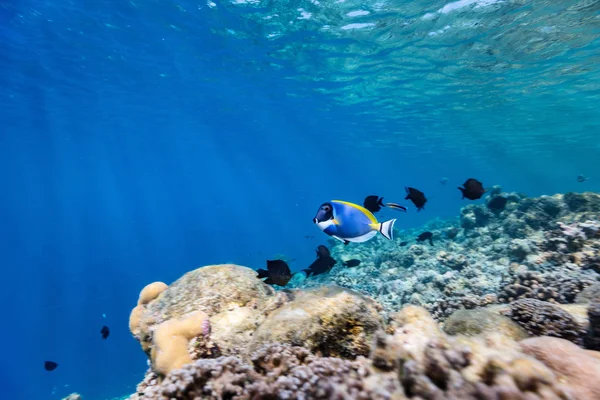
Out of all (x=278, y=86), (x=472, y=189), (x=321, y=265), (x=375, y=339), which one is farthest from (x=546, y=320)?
(x=278, y=86)

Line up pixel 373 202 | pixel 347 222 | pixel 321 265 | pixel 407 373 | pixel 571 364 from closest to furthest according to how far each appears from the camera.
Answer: pixel 407 373 → pixel 571 364 → pixel 347 222 → pixel 373 202 → pixel 321 265

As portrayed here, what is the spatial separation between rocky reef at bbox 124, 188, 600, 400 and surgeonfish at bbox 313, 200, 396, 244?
28.5 inches

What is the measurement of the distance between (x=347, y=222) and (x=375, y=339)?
94cm

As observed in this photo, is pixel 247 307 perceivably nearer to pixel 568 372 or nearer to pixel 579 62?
pixel 568 372

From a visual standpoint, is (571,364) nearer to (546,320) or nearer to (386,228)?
(546,320)

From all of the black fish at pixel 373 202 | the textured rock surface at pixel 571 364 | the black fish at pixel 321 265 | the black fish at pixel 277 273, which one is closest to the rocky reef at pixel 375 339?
the textured rock surface at pixel 571 364

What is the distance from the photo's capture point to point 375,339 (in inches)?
90.0

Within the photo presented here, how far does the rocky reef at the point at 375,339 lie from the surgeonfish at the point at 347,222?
0.72 meters

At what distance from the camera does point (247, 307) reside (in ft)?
14.5

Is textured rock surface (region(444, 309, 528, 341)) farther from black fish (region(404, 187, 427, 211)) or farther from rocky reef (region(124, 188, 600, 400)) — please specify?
black fish (region(404, 187, 427, 211))

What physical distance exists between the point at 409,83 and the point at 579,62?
9.78 meters

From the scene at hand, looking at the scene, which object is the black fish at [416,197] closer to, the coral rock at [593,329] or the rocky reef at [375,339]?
the rocky reef at [375,339]

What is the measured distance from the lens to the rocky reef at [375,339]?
1.68 meters

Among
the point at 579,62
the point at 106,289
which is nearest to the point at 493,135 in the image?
the point at 579,62
